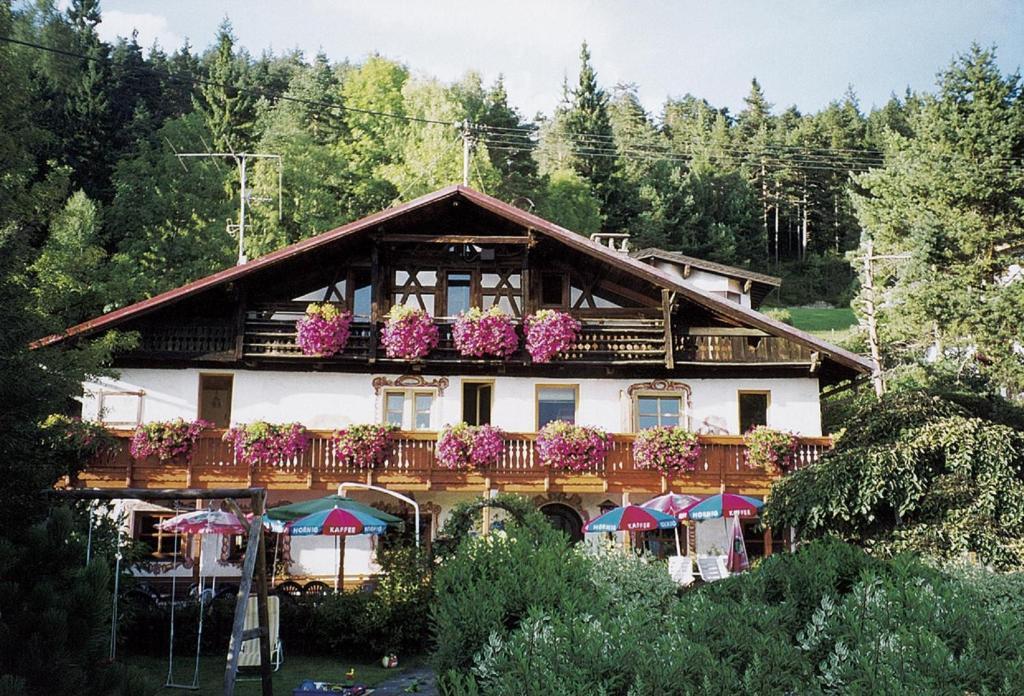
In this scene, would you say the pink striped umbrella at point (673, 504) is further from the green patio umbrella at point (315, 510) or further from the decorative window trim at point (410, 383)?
the decorative window trim at point (410, 383)

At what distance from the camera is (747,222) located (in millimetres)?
77375

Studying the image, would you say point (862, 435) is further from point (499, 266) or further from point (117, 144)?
point (117, 144)

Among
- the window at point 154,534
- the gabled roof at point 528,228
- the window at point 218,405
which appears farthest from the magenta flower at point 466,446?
the window at point 218,405

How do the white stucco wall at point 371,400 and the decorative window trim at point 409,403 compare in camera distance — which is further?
the decorative window trim at point 409,403

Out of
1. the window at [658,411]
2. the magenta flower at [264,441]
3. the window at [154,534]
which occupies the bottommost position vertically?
the window at [154,534]

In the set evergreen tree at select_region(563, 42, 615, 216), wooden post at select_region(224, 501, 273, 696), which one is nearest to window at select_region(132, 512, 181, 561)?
wooden post at select_region(224, 501, 273, 696)

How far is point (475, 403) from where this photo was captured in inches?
983

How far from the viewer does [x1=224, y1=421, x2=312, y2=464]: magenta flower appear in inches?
869

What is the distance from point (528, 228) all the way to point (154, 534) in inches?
449

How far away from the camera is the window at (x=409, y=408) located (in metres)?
24.3

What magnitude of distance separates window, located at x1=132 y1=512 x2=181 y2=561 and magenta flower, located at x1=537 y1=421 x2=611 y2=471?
29.4 feet

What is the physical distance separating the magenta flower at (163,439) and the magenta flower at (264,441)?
88cm

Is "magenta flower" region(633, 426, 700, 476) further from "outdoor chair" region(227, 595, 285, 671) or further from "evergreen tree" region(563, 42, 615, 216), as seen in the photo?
"evergreen tree" region(563, 42, 615, 216)

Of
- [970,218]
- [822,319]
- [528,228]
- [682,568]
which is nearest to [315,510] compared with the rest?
[682,568]
